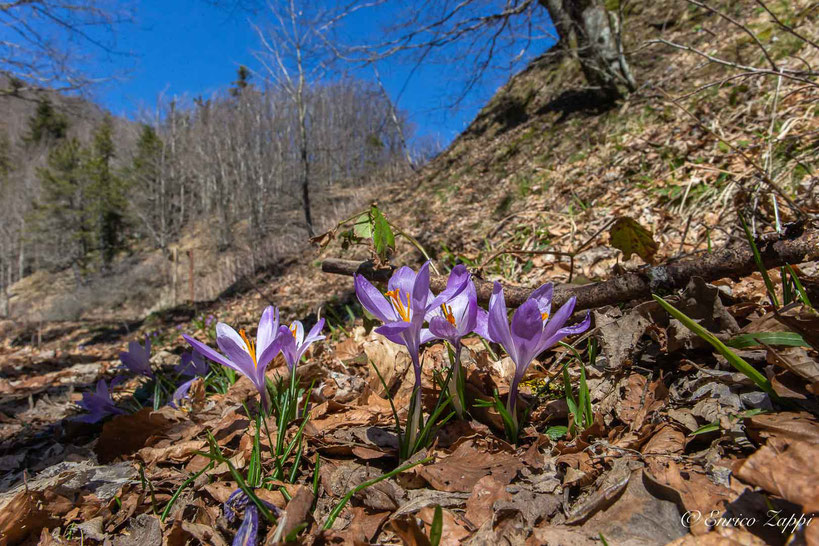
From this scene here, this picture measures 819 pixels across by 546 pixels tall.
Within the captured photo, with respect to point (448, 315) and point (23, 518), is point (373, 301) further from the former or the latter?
point (23, 518)

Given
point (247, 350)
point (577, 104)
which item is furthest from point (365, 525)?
point (577, 104)

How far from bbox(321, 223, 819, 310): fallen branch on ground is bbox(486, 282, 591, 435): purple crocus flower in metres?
0.52

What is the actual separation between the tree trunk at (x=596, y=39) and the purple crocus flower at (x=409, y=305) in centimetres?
546

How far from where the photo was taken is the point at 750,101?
3979mm

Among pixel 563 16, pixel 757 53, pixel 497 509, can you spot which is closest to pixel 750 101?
pixel 757 53

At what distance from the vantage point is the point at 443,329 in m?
0.95

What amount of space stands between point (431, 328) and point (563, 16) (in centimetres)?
633

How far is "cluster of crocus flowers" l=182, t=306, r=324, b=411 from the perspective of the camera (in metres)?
1.02

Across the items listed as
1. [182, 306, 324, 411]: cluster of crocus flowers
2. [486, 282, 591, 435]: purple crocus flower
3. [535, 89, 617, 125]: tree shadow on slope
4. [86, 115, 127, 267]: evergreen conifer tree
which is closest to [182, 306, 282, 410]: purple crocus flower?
[182, 306, 324, 411]: cluster of crocus flowers

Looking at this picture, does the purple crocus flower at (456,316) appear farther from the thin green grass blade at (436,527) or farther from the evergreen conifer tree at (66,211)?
the evergreen conifer tree at (66,211)

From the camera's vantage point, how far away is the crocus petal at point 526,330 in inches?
35.4

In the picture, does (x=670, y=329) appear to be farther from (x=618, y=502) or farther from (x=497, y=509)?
(x=497, y=509)

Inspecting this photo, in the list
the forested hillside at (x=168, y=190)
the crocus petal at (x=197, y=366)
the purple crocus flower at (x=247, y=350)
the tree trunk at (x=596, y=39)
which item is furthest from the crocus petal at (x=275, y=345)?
the forested hillside at (x=168, y=190)

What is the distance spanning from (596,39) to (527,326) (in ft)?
19.7
